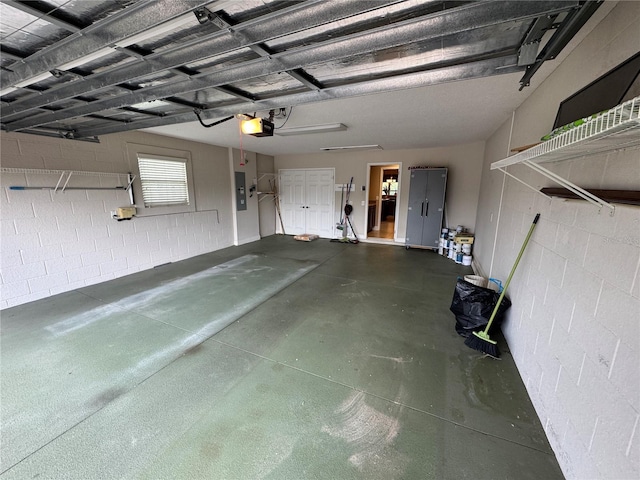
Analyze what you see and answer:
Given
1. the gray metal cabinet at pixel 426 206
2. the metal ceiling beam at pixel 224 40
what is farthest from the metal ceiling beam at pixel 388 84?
the gray metal cabinet at pixel 426 206

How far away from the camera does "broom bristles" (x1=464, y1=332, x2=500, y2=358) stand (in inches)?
87.4

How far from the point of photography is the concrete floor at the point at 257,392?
4.52 feet

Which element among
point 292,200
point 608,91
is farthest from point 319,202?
point 608,91

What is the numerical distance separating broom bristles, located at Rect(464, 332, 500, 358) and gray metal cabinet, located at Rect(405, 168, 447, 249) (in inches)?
152

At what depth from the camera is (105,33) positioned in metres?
1.26

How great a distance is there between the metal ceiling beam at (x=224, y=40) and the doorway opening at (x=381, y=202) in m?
5.67

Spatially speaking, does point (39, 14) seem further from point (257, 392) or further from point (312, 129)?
point (312, 129)

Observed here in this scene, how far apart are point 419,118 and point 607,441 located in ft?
11.4

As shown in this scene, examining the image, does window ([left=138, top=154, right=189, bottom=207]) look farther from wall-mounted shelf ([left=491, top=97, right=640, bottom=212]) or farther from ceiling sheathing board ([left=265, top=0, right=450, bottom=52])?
wall-mounted shelf ([left=491, top=97, right=640, bottom=212])

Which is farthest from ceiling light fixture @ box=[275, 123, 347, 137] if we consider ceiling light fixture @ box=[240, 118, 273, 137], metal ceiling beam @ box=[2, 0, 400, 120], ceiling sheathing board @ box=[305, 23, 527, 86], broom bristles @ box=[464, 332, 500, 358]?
broom bristles @ box=[464, 332, 500, 358]

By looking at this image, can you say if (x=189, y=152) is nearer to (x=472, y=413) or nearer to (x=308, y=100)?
(x=308, y=100)

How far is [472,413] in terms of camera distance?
1.68 m

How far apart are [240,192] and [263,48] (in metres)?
5.25

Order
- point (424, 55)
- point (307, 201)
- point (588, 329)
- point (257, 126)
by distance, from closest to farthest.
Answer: point (588, 329), point (424, 55), point (257, 126), point (307, 201)
